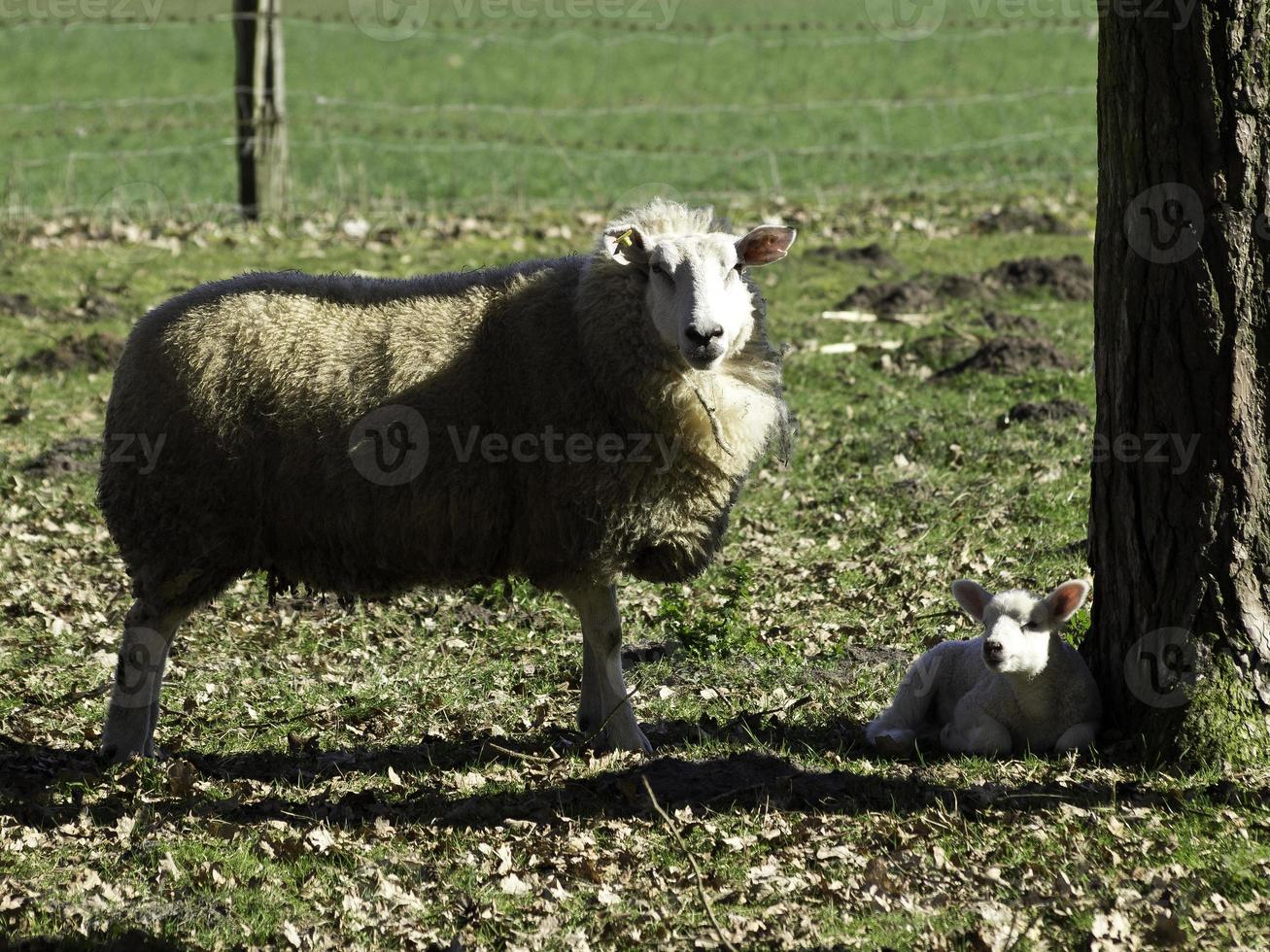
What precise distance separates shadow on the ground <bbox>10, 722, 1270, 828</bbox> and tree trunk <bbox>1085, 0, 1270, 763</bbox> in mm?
400

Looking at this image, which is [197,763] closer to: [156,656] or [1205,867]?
[156,656]

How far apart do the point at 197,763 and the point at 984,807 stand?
10.4 ft

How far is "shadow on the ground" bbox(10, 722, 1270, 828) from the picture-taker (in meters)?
5.51

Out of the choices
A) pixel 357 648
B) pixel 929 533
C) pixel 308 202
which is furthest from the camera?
pixel 308 202

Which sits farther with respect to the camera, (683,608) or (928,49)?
(928,49)

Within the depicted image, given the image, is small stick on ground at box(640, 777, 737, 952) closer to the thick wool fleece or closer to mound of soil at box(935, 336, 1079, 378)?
the thick wool fleece

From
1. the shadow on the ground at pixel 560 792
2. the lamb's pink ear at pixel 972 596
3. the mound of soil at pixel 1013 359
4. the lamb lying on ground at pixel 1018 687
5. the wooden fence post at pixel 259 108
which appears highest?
the wooden fence post at pixel 259 108

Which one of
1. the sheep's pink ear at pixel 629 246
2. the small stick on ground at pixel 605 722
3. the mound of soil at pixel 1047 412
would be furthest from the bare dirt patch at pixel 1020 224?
the small stick on ground at pixel 605 722

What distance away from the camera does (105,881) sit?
16.6 ft

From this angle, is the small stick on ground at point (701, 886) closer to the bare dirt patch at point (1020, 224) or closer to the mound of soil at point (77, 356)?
the mound of soil at point (77, 356)

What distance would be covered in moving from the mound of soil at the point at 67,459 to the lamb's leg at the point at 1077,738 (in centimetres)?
663

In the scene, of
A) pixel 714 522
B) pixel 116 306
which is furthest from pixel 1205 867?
pixel 116 306

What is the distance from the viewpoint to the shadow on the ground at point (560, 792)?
5508 mm

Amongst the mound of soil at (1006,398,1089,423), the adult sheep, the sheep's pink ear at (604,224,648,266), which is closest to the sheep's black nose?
the adult sheep
